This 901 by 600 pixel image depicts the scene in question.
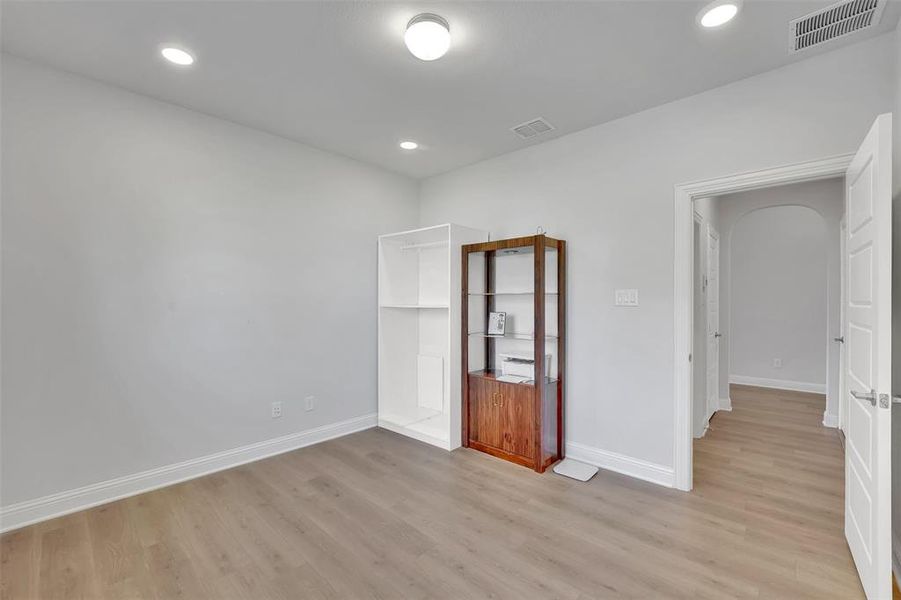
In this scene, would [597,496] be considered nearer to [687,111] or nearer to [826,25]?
[687,111]

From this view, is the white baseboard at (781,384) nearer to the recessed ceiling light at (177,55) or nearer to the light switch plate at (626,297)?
the light switch plate at (626,297)

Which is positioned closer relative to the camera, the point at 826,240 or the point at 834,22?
the point at 834,22

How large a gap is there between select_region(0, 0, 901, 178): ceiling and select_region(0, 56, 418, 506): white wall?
364mm

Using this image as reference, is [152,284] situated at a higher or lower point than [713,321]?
higher

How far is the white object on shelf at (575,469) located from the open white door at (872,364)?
4.66 feet

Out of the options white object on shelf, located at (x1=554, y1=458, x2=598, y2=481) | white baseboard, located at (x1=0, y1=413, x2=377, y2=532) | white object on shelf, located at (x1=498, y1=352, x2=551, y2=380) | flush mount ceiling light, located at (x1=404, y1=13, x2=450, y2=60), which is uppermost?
flush mount ceiling light, located at (x1=404, y1=13, x2=450, y2=60)

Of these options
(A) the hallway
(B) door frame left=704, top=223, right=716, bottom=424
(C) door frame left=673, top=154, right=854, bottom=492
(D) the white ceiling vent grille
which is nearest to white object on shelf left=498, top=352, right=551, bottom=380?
(C) door frame left=673, top=154, right=854, bottom=492

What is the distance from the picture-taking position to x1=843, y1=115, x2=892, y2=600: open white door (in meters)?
1.62

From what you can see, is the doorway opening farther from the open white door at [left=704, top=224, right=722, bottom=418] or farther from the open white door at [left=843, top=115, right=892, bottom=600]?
the open white door at [left=843, top=115, right=892, bottom=600]

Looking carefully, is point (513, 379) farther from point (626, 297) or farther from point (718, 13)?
point (718, 13)

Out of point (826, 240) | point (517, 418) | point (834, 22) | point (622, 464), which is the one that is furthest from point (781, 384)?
point (834, 22)

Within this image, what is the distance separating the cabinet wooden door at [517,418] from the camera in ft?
10.4

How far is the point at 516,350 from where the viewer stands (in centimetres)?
373

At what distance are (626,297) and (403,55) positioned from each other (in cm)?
228
